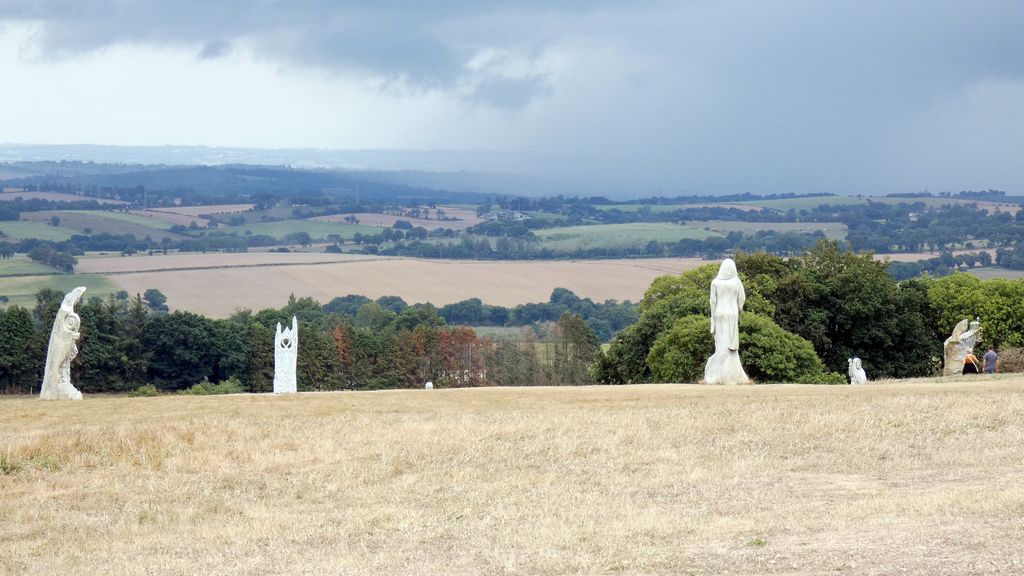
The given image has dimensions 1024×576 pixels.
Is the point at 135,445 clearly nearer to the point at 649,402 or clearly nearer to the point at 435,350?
the point at 649,402

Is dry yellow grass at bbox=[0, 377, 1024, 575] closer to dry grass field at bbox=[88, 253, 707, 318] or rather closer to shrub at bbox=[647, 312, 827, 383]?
shrub at bbox=[647, 312, 827, 383]

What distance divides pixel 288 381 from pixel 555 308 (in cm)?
11417

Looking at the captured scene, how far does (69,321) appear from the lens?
1672 inches

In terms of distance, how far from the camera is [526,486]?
24.6 metres

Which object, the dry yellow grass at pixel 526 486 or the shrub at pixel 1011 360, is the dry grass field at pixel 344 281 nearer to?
the shrub at pixel 1011 360

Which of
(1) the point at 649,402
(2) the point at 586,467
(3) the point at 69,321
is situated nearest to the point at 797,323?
(1) the point at 649,402

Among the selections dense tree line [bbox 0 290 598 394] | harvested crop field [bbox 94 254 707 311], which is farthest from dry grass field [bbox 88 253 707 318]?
dense tree line [bbox 0 290 598 394]

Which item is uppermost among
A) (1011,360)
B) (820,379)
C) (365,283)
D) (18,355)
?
(1011,360)

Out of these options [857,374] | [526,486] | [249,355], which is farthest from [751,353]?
[249,355]

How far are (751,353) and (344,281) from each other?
13173 cm

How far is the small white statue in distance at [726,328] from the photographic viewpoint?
141 ft

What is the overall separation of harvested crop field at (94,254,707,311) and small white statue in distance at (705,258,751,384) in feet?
Answer: 376

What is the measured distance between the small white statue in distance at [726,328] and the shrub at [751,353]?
11.2 metres

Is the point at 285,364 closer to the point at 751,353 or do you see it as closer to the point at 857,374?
the point at 751,353
